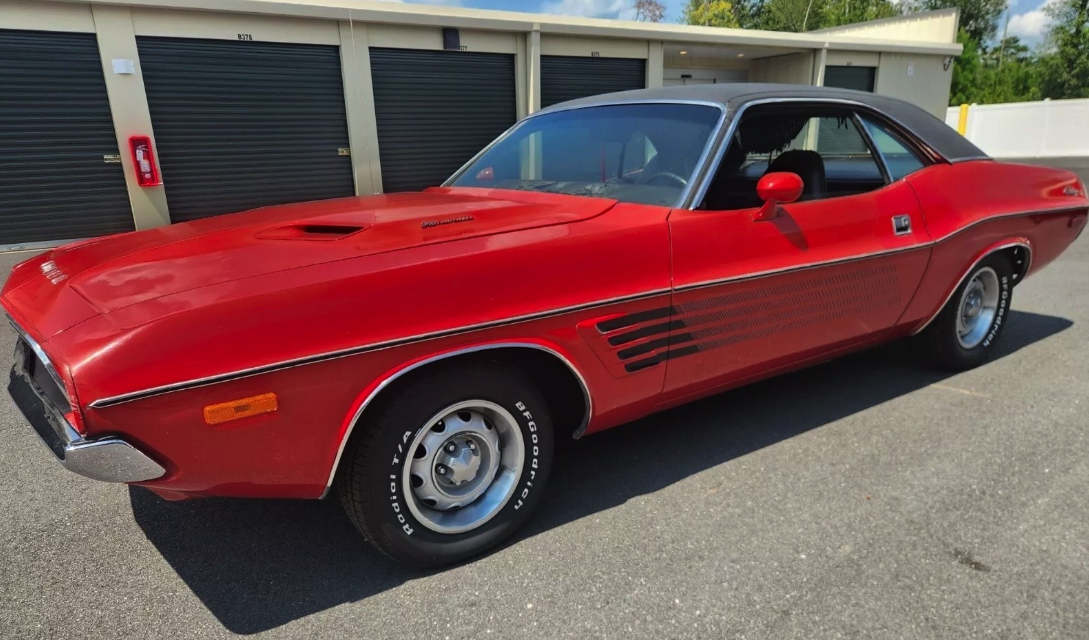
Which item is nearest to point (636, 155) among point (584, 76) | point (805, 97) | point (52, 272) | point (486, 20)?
point (805, 97)

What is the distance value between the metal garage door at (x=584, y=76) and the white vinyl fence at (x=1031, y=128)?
2032 centimetres

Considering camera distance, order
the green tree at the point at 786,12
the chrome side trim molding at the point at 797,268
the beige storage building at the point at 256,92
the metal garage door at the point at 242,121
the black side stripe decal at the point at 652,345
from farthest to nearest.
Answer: the green tree at the point at 786,12, the metal garage door at the point at 242,121, the beige storage building at the point at 256,92, the chrome side trim molding at the point at 797,268, the black side stripe decal at the point at 652,345

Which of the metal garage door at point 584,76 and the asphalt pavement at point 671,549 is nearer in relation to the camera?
the asphalt pavement at point 671,549

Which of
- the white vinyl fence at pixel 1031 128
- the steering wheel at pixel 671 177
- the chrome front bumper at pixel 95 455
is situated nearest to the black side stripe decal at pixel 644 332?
the steering wheel at pixel 671 177

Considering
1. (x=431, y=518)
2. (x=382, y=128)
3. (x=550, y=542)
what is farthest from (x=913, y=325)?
(x=382, y=128)

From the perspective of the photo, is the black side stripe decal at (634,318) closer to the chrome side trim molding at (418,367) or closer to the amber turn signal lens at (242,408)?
the chrome side trim molding at (418,367)

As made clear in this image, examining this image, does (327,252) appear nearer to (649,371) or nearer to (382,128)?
(649,371)

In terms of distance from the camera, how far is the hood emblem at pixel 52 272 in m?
2.23

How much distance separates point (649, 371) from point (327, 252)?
4.12 feet

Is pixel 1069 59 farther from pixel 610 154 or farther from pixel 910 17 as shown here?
pixel 610 154

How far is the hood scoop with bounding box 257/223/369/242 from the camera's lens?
234cm

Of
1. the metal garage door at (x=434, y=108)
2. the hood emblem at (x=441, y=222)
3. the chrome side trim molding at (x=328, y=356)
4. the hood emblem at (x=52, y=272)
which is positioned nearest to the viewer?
the chrome side trim molding at (x=328, y=356)

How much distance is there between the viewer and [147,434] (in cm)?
185

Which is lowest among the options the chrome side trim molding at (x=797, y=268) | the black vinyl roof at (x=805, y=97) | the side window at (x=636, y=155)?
the chrome side trim molding at (x=797, y=268)
